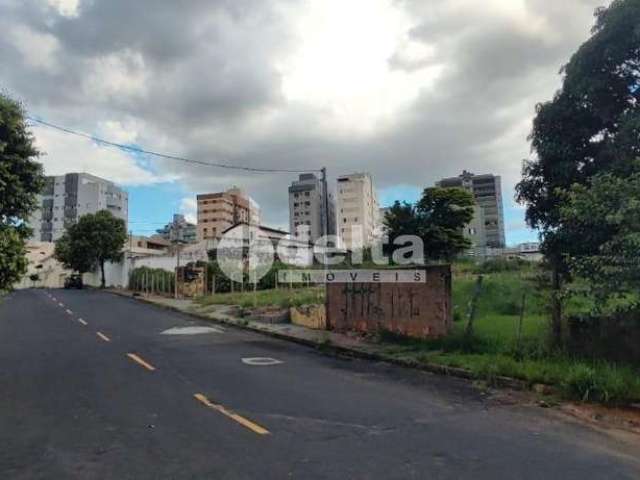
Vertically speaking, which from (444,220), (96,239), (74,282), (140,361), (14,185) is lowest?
(140,361)

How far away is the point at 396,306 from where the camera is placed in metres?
15.2

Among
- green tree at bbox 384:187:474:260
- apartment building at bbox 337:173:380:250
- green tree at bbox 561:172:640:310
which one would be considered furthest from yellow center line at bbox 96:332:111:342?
apartment building at bbox 337:173:380:250

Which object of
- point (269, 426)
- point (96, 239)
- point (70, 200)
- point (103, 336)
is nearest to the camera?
point (269, 426)

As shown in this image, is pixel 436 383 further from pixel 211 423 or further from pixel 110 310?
pixel 110 310

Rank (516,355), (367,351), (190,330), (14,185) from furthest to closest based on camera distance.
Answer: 1. (190,330)
2. (367,351)
3. (516,355)
4. (14,185)

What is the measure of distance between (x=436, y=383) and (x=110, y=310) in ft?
69.9

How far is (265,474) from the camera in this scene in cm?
506

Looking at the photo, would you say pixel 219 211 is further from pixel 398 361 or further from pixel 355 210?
pixel 398 361

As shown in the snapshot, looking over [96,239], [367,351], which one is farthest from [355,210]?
[367,351]

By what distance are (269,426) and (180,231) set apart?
202 ft

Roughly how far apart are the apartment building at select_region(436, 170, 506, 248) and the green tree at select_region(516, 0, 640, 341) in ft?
252

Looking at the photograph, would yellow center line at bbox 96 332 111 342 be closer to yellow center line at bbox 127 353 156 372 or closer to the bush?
yellow center line at bbox 127 353 156 372

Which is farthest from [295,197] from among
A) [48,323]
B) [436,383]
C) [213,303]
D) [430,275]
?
[436,383]

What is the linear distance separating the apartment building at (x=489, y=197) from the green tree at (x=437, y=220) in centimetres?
2680
